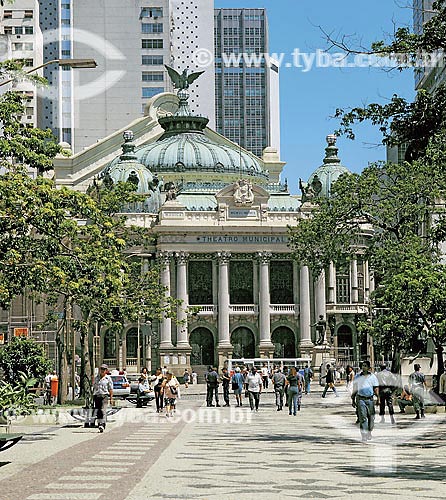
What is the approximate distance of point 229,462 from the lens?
2419cm

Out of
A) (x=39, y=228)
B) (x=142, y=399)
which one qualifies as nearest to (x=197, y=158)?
(x=142, y=399)

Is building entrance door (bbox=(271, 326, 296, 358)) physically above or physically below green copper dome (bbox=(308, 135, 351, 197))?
below

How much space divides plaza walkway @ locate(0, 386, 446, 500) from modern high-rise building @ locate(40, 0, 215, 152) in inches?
4793

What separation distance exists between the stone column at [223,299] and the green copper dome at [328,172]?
11617 mm

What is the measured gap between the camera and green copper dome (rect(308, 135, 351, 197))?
118 m

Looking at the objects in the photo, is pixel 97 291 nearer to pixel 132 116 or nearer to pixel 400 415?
pixel 400 415

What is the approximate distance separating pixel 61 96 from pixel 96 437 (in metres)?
134

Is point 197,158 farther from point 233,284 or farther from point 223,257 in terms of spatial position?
point 233,284

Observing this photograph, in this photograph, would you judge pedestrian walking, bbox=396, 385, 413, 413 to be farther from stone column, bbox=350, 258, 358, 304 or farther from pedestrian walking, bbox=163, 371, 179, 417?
stone column, bbox=350, 258, 358, 304

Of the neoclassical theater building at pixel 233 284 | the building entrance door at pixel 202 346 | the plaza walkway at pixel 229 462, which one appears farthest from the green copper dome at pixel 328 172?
the plaza walkway at pixel 229 462

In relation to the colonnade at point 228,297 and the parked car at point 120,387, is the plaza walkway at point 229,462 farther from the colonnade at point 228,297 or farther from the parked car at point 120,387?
the colonnade at point 228,297

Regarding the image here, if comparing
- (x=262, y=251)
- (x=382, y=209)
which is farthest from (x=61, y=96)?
(x=382, y=209)

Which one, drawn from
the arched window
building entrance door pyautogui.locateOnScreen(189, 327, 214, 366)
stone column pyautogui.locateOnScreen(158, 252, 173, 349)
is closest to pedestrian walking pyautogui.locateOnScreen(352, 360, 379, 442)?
stone column pyautogui.locateOnScreen(158, 252, 173, 349)

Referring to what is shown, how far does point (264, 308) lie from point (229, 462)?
86.4m
